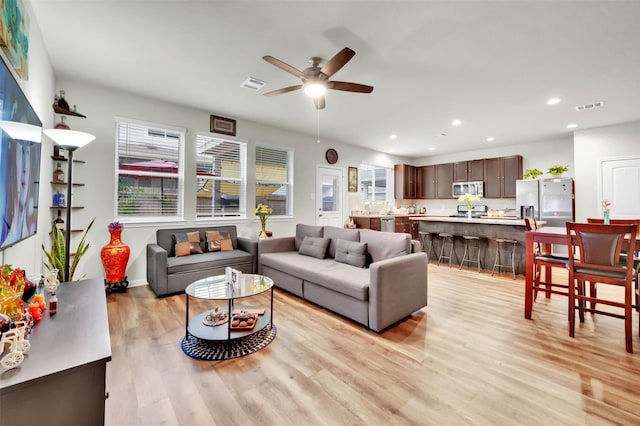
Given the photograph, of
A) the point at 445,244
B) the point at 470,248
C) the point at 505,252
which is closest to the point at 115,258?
the point at 445,244

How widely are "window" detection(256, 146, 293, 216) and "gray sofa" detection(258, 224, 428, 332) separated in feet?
4.97

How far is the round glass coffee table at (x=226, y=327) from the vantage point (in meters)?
2.29

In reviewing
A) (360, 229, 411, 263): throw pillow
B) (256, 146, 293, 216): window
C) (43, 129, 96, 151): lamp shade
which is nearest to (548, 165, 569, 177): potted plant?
(360, 229, 411, 263): throw pillow

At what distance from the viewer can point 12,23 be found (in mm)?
1731

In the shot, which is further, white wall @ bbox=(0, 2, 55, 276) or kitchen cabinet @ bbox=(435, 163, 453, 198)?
kitchen cabinet @ bbox=(435, 163, 453, 198)

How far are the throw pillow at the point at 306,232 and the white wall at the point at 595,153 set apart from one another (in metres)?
5.56

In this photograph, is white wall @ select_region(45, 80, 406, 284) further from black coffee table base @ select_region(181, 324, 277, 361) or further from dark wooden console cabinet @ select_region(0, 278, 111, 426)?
dark wooden console cabinet @ select_region(0, 278, 111, 426)

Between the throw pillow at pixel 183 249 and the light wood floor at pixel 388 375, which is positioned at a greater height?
the throw pillow at pixel 183 249

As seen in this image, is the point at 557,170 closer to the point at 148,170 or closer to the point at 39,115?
the point at 148,170

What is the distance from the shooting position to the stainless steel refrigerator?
583 centimetres

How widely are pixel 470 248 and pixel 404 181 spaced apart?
3559 mm

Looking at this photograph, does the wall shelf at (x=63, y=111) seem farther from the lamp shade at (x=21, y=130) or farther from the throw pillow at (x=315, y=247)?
the throw pillow at (x=315, y=247)

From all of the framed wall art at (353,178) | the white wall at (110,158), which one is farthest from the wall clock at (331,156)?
the white wall at (110,158)

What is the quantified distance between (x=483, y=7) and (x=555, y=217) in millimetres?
5628
